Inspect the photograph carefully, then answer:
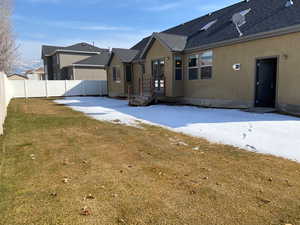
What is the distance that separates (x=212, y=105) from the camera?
11812 millimetres

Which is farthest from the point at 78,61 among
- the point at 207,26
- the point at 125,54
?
the point at 207,26

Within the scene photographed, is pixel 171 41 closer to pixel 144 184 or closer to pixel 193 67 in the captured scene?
pixel 193 67

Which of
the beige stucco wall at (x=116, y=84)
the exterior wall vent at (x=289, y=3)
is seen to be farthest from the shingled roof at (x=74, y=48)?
the exterior wall vent at (x=289, y=3)

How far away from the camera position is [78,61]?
30984mm

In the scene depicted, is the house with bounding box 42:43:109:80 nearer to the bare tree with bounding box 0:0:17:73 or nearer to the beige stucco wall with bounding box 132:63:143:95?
the bare tree with bounding box 0:0:17:73

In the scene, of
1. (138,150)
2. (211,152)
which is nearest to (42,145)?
(138,150)

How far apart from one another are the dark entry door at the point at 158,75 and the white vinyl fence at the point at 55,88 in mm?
11476

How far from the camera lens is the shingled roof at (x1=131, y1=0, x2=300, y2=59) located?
890 centimetres

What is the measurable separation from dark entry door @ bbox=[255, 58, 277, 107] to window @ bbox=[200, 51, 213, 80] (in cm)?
269

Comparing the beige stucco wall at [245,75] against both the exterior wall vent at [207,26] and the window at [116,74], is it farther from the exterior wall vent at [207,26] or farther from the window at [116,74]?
the window at [116,74]

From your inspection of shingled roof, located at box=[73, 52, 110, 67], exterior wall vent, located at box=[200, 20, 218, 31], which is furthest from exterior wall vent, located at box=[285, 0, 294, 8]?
shingled roof, located at box=[73, 52, 110, 67]

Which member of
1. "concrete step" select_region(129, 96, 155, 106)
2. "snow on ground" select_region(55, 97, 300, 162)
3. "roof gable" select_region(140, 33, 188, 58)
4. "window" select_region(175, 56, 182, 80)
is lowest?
"snow on ground" select_region(55, 97, 300, 162)

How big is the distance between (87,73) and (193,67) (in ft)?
63.6

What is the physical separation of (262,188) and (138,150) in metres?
2.58
